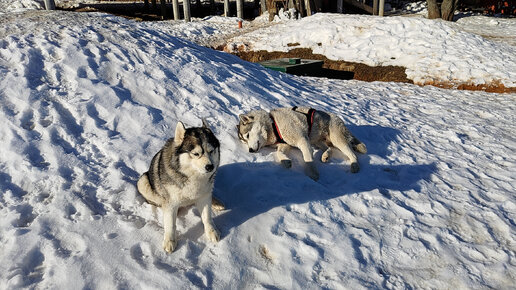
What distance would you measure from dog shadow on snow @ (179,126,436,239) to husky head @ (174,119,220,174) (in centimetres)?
100

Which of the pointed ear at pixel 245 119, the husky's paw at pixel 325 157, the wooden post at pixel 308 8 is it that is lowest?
the husky's paw at pixel 325 157

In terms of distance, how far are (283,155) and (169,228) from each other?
7.48 feet

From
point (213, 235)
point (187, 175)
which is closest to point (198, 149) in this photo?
point (187, 175)

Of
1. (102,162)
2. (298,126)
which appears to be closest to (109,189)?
(102,162)

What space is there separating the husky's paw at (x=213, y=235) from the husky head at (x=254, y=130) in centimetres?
175

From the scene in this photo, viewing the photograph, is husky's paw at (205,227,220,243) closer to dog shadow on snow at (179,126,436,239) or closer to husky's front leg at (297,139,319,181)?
dog shadow on snow at (179,126,436,239)

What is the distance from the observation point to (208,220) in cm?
359

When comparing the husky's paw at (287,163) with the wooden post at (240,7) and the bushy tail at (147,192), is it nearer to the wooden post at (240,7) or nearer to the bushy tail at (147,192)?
the bushy tail at (147,192)

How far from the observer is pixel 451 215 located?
4301 millimetres

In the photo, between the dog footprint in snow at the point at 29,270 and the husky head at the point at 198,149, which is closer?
the dog footprint in snow at the point at 29,270

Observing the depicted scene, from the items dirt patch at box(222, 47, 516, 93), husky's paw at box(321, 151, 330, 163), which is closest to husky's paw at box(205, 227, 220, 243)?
husky's paw at box(321, 151, 330, 163)

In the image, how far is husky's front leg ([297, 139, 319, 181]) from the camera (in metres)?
4.86

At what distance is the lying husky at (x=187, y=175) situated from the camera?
3170mm

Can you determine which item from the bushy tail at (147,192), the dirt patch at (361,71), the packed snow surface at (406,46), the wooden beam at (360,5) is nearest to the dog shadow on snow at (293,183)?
the bushy tail at (147,192)
